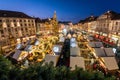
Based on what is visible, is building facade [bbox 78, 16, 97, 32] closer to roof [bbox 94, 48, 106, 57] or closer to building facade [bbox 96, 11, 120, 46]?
building facade [bbox 96, 11, 120, 46]

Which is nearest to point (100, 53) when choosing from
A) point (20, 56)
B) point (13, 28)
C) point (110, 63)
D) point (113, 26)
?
point (110, 63)

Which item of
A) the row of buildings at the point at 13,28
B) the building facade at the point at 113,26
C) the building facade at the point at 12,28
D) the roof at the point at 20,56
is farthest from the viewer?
the building facade at the point at 12,28

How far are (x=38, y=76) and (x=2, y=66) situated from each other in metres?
1.64

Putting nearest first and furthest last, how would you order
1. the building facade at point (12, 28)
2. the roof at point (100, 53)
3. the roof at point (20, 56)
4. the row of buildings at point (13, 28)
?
the roof at point (100, 53)
the roof at point (20, 56)
the row of buildings at point (13, 28)
the building facade at point (12, 28)

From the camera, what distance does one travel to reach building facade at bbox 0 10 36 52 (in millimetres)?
45575

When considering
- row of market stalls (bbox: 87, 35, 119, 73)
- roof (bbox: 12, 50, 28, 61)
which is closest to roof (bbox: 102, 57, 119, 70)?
row of market stalls (bbox: 87, 35, 119, 73)

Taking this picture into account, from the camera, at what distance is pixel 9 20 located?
162ft

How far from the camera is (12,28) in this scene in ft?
165

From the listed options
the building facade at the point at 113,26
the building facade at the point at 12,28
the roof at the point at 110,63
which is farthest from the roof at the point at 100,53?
the building facade at the point at 12,28

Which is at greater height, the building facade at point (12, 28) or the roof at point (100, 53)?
the building facade at point (12, 28)

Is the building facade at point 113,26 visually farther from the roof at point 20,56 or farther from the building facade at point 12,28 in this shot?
the building facade at point 12,28

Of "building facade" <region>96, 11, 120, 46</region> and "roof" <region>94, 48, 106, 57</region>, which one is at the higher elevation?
"building facade" <region>96, 11, 120, 46</region>

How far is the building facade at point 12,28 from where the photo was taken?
4558cm

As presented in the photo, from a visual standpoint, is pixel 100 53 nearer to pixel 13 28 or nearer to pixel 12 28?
pixel 12 28
